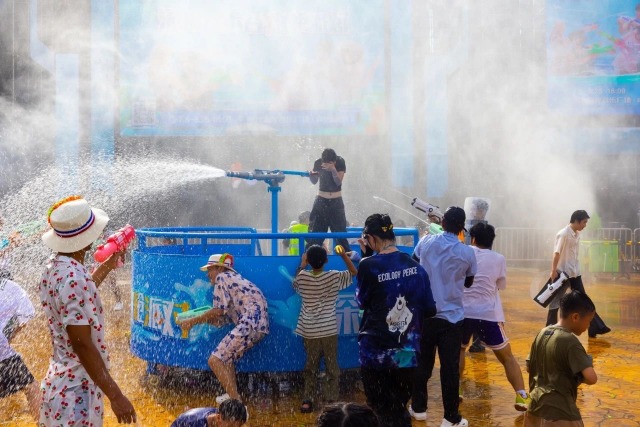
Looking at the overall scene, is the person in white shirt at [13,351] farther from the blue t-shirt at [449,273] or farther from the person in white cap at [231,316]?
the blue t-shirt at [449,273]

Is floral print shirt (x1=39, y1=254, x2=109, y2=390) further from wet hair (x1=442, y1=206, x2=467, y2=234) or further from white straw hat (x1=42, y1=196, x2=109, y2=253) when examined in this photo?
wet hair (x1=442, y1=206, x2=467, y2=234)

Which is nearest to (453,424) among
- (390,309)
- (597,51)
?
(390,309)

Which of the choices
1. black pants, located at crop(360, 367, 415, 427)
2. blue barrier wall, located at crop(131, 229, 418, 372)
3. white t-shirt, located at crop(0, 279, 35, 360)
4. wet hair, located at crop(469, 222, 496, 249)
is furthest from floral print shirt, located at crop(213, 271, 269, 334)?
wet hair, located at crop(469, 222, 496, 249)

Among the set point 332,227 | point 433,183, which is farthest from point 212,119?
point 332,227

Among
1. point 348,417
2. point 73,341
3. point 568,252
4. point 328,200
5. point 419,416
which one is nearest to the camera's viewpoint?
point 348,417

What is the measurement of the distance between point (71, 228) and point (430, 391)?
12.5ft

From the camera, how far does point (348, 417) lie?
6.36 ft

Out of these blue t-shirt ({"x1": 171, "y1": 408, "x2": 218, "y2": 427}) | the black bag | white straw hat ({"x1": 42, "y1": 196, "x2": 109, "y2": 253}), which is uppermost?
white straw hat ({"x1": 42, "y1": 196, "x2": 109, "y2": 253})

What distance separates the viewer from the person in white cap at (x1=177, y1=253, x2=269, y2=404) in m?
4.86

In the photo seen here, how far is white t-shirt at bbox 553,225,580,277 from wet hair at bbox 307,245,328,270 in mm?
3418

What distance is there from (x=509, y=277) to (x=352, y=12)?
6.95 m

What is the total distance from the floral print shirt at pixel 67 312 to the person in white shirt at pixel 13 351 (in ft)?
3.98

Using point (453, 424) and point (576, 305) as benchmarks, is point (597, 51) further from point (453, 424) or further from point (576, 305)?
point (576, 305)

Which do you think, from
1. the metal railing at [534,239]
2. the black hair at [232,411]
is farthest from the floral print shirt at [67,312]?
the metal railing at [534,239]
